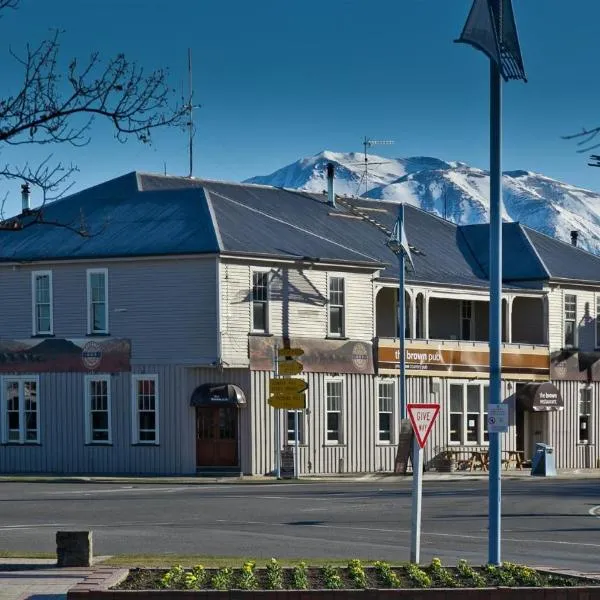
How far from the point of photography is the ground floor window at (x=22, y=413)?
46469mm

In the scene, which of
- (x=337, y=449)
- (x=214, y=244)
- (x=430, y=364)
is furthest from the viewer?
(x=430, y=364)

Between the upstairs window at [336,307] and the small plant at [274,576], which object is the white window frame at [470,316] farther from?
the small plant at [274,576]

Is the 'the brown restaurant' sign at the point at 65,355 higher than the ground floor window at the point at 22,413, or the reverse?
the 'the brown restaurant' sign at the point at 65,355

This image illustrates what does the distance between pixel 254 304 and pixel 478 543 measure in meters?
23.2

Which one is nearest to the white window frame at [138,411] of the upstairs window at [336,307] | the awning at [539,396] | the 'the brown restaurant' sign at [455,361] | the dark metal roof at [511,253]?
the upstairs window at [336,307]

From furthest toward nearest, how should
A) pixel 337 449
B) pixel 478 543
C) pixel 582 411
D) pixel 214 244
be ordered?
pixel 582 411, pixel 337 449, pixel 214 244, pixel 478 543

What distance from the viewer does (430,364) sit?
50.4 metres

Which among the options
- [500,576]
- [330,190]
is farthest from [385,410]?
[500,576]

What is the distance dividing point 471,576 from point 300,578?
1692 mm

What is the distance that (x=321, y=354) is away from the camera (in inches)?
1844

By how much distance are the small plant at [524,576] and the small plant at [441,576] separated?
59cm

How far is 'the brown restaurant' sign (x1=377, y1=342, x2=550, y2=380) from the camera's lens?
4906cm

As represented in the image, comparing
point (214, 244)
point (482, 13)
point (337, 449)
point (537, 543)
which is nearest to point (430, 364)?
point (337, 449)

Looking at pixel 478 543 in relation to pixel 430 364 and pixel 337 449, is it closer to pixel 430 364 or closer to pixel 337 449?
pixel 337 449
